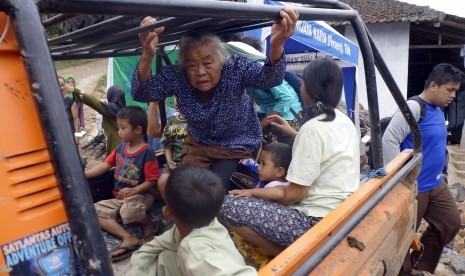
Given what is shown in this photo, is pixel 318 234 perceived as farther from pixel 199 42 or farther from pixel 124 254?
pixel 124 254

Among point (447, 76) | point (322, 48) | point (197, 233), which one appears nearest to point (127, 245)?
point (197, 233)

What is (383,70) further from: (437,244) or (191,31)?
(437,244)

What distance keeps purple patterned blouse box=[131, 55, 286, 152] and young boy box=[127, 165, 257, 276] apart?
0.73 metres

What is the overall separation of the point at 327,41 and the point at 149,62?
4.00 m

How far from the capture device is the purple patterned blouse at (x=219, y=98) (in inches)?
84.9

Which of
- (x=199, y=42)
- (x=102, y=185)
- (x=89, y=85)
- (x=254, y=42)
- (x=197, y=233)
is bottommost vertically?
(x=89, y=85)

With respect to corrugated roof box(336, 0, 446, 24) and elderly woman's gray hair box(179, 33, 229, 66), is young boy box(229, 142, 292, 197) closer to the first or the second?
elderly woman's gray hair box(179, 33, 229, 66)

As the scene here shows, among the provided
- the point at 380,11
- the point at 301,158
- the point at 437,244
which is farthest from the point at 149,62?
the point at 380,11

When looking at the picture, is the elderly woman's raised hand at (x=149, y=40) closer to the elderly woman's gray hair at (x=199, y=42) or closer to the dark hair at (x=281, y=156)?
the elderly woman's gray hair at (x=199, y=42)

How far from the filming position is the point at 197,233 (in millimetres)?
1412

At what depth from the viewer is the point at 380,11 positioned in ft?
34.1

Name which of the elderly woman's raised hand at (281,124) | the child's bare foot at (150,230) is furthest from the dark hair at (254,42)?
the child's bare foot at (150,230)

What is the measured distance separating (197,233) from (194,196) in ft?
0.43

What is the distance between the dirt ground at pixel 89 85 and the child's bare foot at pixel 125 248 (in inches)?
236
